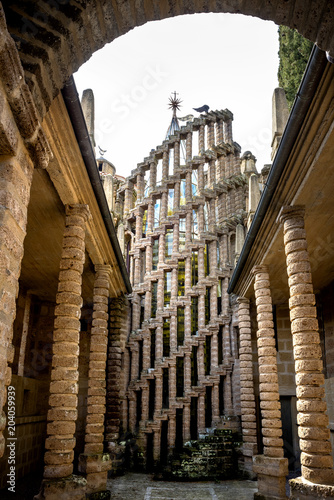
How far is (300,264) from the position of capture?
275 inches

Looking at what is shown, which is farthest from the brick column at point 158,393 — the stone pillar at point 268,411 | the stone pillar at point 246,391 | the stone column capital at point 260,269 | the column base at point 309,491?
the column base at point 309,491

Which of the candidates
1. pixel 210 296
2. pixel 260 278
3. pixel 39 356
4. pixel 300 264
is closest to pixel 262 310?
pixel 260 278

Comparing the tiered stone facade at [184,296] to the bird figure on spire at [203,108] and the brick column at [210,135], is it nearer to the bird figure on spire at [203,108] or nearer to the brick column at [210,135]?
the brick column at [210,135]

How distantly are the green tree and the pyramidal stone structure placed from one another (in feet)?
9.35

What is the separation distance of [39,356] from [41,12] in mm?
11658

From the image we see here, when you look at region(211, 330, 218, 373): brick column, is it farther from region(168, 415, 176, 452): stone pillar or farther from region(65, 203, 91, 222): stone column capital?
region(65, 203, 91, 222): stone column capital

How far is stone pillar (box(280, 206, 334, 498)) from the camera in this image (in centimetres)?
605

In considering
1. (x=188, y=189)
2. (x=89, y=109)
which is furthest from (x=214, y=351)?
(x=89, y=109)

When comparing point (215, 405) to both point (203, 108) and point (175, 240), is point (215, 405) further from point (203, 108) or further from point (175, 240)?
point (203, 108)

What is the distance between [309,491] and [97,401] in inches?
202

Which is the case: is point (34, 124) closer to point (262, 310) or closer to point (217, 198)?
point (262, 310)

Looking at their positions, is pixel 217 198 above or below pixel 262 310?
above

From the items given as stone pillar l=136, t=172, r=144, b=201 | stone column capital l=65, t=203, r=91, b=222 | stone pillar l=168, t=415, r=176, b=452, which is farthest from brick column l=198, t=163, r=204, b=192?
stone column capital l=65, t=203, r=91, b=222

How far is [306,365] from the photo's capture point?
652cm
